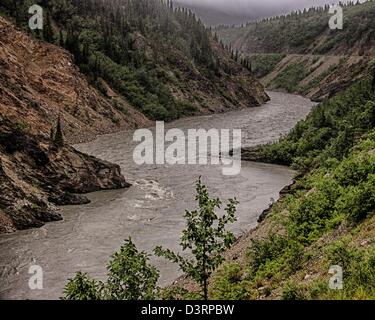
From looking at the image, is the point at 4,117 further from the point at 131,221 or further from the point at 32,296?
the point at 32,296

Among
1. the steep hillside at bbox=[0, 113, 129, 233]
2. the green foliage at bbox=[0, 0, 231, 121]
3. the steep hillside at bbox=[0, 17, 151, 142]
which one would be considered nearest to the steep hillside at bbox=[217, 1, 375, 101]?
the green foliage at bbox=[0, 0, 231, 121]

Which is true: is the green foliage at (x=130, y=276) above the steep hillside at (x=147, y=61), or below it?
below

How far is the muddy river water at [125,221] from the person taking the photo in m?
22.1

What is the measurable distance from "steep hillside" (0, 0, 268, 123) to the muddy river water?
100 feet

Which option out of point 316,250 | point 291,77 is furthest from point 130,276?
point 291,77

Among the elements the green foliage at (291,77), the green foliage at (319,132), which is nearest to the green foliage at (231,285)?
the green foliage at (319,132)

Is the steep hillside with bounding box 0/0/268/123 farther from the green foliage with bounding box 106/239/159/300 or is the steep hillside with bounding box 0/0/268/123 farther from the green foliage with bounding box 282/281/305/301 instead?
the green foliage with bounding box 282/281/305/301

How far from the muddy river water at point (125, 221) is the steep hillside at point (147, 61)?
30535 millimetres

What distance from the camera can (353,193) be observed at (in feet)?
53.8

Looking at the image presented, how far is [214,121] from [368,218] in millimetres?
72263

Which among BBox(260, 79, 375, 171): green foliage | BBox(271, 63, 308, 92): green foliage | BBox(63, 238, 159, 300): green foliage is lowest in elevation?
BBox(63, 238, 159, 300): green foliage

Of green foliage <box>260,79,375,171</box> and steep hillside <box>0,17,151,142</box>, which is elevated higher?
steep hillside <box>0,17,151,142</box>

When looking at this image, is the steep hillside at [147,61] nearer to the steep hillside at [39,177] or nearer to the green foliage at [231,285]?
the steep hillside at [39,177]

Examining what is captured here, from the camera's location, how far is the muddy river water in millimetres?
22141
